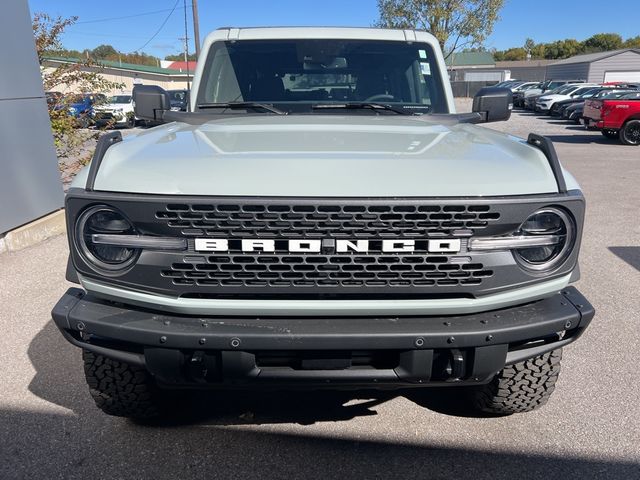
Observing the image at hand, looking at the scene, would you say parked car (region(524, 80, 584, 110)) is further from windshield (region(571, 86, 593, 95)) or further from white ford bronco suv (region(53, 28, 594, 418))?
white ford bronco suv (region(53, 28, 594, 418))

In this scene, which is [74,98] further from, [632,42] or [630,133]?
[632,42]

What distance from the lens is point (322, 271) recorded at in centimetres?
213

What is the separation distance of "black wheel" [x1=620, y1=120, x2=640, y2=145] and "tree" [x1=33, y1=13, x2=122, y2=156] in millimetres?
14890

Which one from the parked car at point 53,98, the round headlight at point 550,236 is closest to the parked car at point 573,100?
the parked car at point 53,98

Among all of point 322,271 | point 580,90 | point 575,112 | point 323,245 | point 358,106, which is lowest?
point 575,112

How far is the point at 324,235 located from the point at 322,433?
49.2 inches

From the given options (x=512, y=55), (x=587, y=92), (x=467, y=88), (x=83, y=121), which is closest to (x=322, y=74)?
(x=83, y=121)

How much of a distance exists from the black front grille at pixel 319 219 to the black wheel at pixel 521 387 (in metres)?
0.98

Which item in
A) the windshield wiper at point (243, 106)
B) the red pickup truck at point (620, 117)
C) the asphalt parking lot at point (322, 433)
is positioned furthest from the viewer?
the red pickup truck at point (620, 117)

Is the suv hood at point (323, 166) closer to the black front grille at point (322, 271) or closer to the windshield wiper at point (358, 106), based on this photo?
the black front grille at point (322, 271)

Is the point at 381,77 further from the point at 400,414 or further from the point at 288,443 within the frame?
the point at 288,443

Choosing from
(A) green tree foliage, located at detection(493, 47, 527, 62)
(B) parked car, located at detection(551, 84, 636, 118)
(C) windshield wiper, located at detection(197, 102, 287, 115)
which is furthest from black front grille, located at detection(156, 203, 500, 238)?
(A) green tree foliage, located at detection(493, 47, 527, 62)

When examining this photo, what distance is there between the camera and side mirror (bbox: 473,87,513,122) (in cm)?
385

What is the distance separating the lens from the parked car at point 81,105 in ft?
26.1
